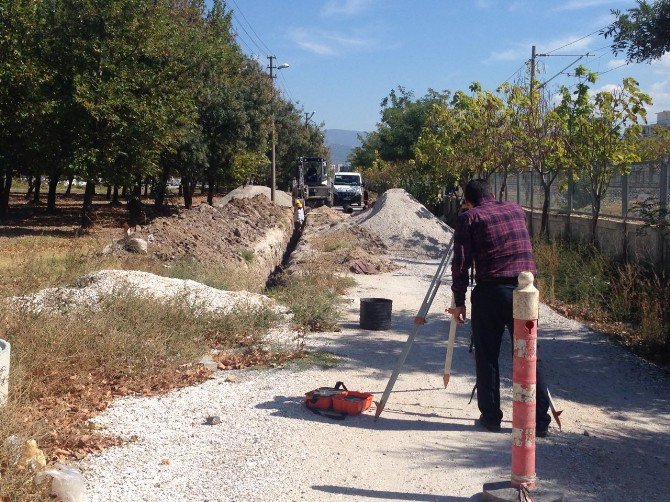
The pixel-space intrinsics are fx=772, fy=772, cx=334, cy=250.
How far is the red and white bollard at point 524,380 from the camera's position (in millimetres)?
4289

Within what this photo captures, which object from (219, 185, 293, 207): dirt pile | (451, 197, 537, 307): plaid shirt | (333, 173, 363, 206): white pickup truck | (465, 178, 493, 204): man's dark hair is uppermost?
(333, 173, 363, 206): white pickup truck

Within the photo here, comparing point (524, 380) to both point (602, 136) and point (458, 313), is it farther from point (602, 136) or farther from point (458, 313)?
point (602, 136)

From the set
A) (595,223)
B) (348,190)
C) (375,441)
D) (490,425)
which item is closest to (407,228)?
(595,223)

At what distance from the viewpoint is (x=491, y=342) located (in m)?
5.98

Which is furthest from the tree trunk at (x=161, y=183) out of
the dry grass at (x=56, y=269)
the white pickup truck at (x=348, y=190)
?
the dry grass at (x=56, y=269)

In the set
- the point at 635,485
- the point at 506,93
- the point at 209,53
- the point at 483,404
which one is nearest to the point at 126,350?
the point at 483,404

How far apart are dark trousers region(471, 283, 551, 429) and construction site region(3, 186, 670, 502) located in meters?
0.22

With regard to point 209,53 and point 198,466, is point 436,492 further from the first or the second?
point 209,53

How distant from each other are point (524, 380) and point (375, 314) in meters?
5.99

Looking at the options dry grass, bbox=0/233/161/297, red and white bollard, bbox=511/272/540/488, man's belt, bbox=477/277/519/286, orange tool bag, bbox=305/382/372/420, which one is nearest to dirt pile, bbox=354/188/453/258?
dry grass, bbox=0/233/161/297

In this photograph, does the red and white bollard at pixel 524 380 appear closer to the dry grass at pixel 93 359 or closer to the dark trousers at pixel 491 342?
the dark trousers at pixel 491 342

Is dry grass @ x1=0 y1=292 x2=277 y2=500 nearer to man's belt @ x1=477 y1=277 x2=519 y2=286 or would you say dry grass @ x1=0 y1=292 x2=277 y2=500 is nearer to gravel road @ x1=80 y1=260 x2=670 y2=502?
gravel road @ x1=80 y1=260 x2=670 y2=502

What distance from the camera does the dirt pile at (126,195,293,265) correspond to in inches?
627

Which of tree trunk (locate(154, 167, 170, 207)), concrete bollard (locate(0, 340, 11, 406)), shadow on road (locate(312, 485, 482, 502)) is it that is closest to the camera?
shadow on road (locate(312, 485, 482, 502))
